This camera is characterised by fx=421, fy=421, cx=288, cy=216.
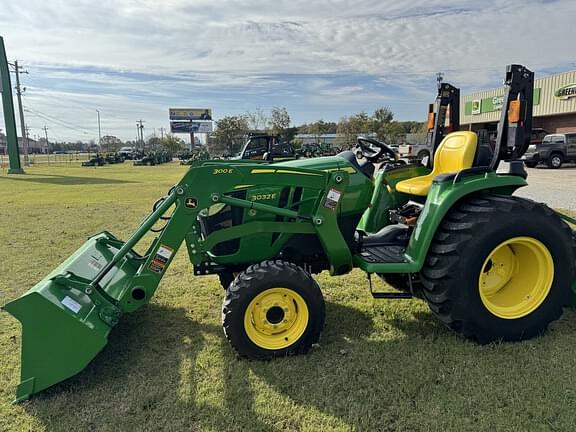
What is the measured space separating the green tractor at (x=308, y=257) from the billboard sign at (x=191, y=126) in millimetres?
75990

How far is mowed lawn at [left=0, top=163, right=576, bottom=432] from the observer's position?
→ 256cm

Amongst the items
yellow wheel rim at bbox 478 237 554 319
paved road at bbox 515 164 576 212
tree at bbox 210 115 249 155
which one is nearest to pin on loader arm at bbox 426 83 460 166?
yellow wheel rim at bbox 478 237 554 319

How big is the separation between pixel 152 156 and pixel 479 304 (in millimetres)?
42529

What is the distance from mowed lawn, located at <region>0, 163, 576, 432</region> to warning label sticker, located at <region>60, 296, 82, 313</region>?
0.49 meters

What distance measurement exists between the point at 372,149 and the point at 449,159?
76 centimetres

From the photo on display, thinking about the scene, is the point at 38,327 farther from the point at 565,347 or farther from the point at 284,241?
the point at 565,347

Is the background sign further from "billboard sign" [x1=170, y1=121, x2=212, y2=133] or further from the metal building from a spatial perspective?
"billboard sign" [x1=170, y1=121, x2=212, y2=133]

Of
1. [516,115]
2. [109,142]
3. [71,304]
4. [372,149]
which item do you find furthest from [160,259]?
[109,142]

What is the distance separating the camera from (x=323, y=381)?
2945 millimetres

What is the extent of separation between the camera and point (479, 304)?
3.26 meters

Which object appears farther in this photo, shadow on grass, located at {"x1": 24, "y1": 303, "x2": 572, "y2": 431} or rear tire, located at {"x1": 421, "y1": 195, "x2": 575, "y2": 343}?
rear tire, located at {"x1": 421, "y1": 195, "x2": 575, "y2": 343}

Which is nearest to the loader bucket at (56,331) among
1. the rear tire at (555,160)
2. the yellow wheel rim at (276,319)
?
the yellow wheel rim at (276,319)

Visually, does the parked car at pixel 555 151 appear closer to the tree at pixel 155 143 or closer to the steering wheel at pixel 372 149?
the steering wheel at pixel 372 149

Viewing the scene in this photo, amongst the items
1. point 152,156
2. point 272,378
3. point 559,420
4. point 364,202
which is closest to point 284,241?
point 364,202
